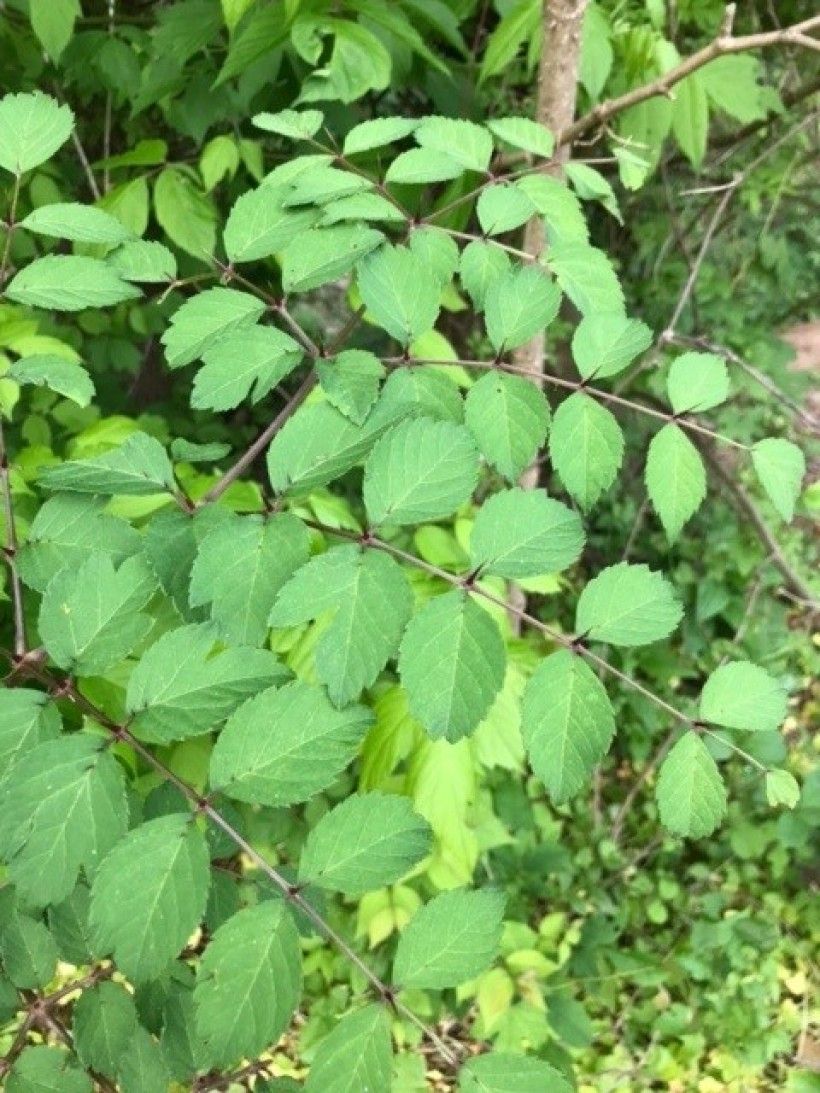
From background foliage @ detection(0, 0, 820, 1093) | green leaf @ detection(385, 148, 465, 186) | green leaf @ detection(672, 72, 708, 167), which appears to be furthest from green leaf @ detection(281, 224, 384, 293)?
green leaf @ detection(672, 72, 708, 167)

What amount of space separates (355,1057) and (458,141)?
808 millimetres

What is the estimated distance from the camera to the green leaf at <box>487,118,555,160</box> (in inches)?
36.3

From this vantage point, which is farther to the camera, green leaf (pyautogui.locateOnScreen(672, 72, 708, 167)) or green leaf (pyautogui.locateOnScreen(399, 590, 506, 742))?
green leaf (pyautogui.locateOnScreen(672, 72, 708, 167))

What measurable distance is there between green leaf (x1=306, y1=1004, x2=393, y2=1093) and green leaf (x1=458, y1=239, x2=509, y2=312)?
23.5 inches

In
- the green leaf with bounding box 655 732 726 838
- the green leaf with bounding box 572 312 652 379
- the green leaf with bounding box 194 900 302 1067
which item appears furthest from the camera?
the green leaf with bounding box 572 312 652 379

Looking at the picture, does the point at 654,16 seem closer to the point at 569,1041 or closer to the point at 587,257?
the point at 587,257

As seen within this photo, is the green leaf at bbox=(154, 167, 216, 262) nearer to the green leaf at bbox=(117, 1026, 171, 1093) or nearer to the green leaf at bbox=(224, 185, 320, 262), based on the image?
the green leaf at bbox=(224, 185, 320, 262)

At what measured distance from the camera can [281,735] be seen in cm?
60

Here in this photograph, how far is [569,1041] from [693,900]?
0.56 metres

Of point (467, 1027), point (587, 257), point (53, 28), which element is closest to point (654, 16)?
point (587, 257)

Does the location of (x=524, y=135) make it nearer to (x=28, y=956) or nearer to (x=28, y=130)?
(x=28, y=130)

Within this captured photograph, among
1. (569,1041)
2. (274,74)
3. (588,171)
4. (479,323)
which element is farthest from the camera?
(479,323)

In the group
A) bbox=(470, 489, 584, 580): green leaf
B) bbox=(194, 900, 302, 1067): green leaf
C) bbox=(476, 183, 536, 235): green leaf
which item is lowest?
bbox=(194, 900, 302, 1067): green leaf

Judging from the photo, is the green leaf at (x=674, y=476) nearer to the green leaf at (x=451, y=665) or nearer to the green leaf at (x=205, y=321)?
the green leaf at (x=451, y=665)
